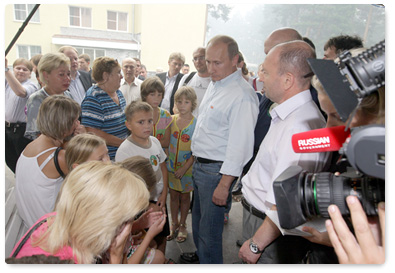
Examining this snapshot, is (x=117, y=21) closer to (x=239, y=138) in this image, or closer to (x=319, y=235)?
(x=239, y=138)

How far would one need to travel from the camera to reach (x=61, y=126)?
163 centimetres

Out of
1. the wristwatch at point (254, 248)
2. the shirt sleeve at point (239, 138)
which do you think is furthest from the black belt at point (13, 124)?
the wristwatch at point (254, 248)

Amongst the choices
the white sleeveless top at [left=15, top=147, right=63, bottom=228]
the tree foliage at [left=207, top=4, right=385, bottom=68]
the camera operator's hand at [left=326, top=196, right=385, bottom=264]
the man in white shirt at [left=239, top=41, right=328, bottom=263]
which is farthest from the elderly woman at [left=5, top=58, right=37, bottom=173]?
the camera operator's hand at [left=326, top=196, right=385, bottom=264]

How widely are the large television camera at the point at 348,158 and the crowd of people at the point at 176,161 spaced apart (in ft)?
0.20

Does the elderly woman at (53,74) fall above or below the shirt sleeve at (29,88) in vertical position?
above

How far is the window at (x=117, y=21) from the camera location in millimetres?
9459

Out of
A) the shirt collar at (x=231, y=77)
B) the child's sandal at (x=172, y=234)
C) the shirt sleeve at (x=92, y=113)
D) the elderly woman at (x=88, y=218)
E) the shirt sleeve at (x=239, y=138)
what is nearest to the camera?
the elderly woman at (x=88, y=218)

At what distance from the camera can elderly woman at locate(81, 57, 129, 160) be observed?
7.41ft

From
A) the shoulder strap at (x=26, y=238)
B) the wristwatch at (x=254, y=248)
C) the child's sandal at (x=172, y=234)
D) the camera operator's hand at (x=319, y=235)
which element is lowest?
the child's sandal at (x=172, y=234)

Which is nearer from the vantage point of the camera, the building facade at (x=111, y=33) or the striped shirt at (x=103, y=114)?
the striped shirt at (x=103, y=114)

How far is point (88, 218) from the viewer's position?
98 cm

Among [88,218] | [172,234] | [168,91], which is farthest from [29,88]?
[88,218]

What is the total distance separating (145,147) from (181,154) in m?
0.62

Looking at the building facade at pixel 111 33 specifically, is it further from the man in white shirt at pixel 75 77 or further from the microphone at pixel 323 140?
the microphone at pixel 323 140
